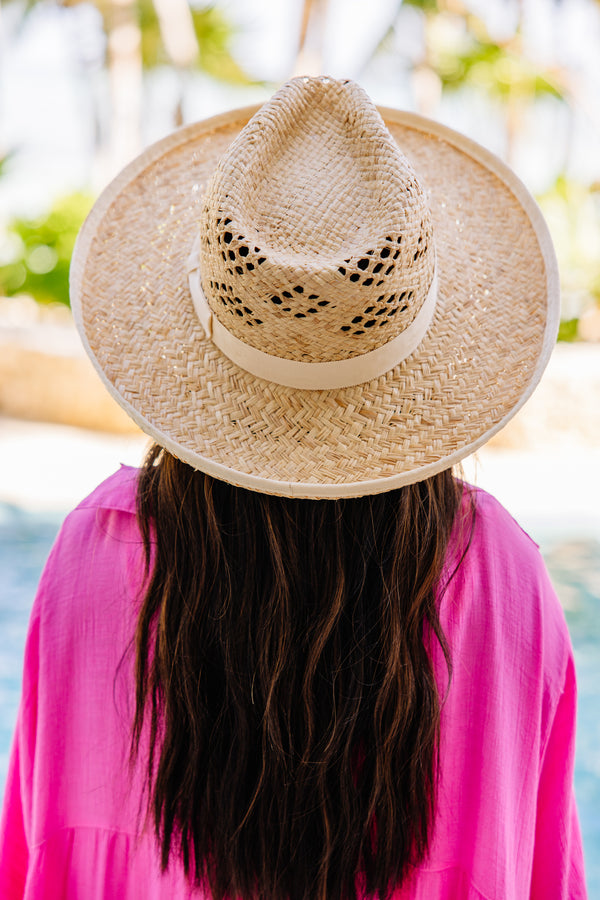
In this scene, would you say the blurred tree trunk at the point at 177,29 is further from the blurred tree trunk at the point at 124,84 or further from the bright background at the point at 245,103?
the blurred tree trunk at the point at 124,84

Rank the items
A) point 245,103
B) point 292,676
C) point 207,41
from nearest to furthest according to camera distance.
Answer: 1. point 292,676
2. point 245,103
3. point 207,41

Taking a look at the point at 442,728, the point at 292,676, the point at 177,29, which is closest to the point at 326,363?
the point at 292,676

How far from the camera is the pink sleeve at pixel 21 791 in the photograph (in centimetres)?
103

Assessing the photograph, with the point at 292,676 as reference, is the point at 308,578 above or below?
above

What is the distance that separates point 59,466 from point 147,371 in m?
5.78

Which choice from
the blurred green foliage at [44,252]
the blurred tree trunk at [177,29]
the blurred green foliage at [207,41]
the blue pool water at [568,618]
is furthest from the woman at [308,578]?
the blurred green foliage at [207,41]

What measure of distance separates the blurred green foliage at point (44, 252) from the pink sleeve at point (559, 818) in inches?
377

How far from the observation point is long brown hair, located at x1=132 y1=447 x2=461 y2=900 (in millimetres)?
905

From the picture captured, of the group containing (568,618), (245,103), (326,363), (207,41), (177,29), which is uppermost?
(207,41)

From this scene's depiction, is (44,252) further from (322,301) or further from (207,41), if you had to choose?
(207,41)

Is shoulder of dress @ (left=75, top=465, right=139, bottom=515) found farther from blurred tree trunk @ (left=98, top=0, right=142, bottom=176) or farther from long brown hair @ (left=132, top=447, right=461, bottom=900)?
blurred tree trunk @ (left=98, top=0, right=142, bottom=176)

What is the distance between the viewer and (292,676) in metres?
0.92

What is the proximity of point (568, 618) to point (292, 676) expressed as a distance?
4.22 meters

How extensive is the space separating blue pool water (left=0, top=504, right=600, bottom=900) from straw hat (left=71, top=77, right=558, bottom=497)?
306 cm
